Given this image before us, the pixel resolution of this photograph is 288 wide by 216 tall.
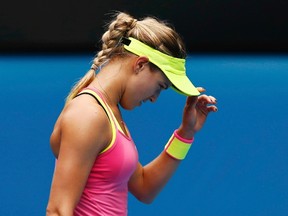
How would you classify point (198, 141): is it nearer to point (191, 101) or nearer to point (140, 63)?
point (191, 101)

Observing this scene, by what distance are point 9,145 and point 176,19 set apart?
0.64 meters

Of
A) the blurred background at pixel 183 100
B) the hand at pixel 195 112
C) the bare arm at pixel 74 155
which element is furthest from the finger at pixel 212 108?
the blurred background at pixel 183 100

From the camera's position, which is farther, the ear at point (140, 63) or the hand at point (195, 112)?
the hand at point (195, 112)

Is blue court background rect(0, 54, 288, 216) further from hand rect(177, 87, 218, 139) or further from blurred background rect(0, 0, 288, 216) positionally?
hand rect(177, 87, 218, 139)

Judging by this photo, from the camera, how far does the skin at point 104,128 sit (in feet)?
3.90

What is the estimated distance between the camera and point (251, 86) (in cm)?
225

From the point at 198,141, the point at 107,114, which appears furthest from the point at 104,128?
the point at 198,141

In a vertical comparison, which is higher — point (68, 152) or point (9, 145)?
point (68, 152)

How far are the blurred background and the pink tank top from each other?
2.95ft

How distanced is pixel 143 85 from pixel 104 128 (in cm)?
13

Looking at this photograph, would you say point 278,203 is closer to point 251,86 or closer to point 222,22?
point 251,86

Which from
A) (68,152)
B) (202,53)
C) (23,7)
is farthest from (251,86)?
(68,152)

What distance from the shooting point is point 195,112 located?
1.52m

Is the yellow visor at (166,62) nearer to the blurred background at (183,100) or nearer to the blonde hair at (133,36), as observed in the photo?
the blonde hair at (133,36)
